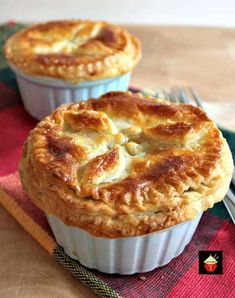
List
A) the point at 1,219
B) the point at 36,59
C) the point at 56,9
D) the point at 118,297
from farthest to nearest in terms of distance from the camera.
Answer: the point at 56,9
the point at 36,59
the point at 1,219
the point at 118,297

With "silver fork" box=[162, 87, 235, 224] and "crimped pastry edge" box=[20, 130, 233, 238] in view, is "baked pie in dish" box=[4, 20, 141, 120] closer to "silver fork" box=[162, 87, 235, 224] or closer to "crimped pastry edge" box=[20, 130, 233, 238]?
"silver fork" box=[162, 87, 235, 224]

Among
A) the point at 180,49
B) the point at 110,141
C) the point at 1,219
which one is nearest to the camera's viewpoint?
the point at 110,141

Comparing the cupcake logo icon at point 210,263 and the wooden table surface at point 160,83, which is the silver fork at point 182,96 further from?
the cupcake logo icon at point 210,263

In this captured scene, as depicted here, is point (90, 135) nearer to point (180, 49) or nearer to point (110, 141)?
point (110, 141)

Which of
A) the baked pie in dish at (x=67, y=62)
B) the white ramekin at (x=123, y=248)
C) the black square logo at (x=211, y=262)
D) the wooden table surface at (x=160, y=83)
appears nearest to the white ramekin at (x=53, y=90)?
the baked pie in dish at (x=67, y=62)

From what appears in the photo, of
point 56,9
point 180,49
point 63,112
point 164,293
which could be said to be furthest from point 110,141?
point 56,9
